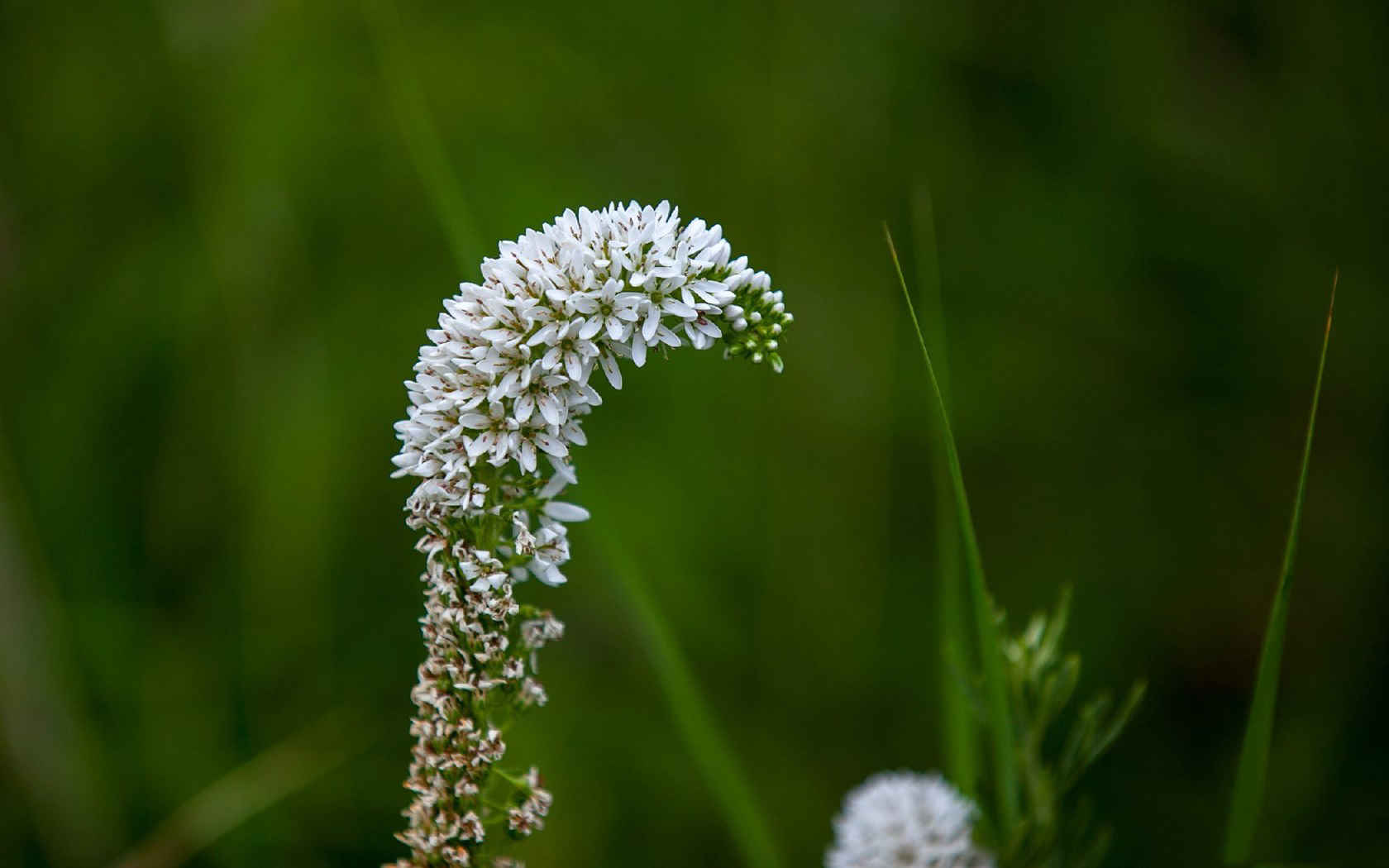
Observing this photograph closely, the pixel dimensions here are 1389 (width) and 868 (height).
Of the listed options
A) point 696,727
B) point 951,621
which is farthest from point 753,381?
point 696,727

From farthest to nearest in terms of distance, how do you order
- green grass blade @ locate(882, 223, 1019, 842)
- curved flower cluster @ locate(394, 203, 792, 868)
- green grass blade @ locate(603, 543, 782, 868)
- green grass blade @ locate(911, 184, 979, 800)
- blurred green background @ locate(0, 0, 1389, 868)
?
blurred green background @ locate(0, 0, 1389, 868) → green grass blade @ locate(911, 184, 979, 800) → green grass blade @ locate(603, 543, 782, 868) → green grass blade @ locate(882, 223, 1019, 842) → curved flower cluster @ locate(394, 203, 792, 868)

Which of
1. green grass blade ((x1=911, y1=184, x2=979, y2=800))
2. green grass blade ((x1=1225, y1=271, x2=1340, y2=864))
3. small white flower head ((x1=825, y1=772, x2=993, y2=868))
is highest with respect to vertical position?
green grass blade ((x1=911, y1=184, x2=979, y2=800))

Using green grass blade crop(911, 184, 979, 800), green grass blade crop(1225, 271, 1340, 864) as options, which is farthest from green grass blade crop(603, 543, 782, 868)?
green grass blade crop(1225, 271, 1340, 864)

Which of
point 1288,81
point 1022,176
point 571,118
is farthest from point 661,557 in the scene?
point 1288,81

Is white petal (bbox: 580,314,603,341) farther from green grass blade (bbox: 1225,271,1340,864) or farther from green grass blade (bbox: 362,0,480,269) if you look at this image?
green grass blade (bbox: 1225,271,1340,864)

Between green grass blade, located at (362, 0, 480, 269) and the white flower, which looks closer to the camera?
the white flower

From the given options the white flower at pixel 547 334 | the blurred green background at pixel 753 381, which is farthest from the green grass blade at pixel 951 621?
the blurred green background at pixel 753 381

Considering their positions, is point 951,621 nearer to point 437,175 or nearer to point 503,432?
point 503,432
